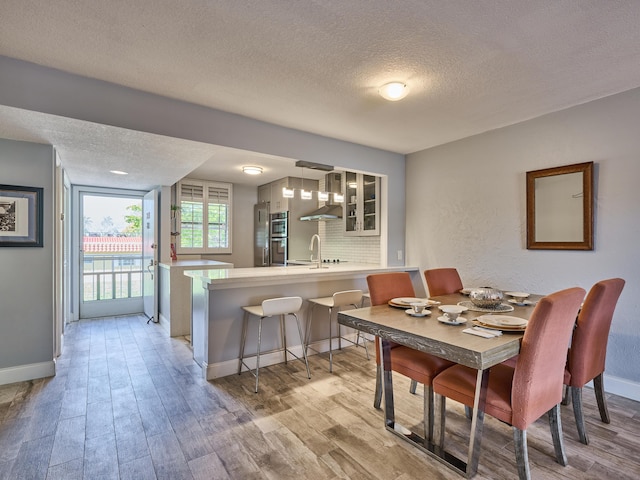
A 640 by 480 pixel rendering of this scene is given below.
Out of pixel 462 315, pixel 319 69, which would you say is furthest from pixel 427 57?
pixel 462 315

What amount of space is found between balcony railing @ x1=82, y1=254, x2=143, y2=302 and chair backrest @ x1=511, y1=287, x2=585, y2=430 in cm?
573

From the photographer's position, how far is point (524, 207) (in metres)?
3.35

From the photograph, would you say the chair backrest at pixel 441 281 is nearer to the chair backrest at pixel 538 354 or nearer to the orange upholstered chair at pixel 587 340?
the orange upholstered chair at pixel 587 340

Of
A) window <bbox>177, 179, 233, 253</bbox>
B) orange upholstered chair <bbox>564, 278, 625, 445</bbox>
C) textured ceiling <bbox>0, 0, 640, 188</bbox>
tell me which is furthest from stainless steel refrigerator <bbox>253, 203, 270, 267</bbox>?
orange upholstered chair <bbox>564, 278, 625, 445</bbox>

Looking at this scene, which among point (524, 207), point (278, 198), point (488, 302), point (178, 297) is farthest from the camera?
point (278, 198)

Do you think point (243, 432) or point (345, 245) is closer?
point (243, 432)

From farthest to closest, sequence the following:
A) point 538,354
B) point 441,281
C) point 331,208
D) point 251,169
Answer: point 331,208
point 251,169
point 441,281
point 538,354

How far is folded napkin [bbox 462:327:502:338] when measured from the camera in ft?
5.70

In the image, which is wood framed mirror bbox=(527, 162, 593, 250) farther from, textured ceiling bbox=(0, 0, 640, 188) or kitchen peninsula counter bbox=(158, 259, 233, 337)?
kitchen peninsula counter bbox=(158, 259, 233, 337)

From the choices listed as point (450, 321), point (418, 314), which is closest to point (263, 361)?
point (418, 314)

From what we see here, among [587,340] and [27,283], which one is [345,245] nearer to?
[587,340]

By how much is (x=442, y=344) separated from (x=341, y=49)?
1844 mm

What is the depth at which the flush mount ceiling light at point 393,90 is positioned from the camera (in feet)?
8.19

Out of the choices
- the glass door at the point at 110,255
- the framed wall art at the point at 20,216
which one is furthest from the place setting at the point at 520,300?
the glass door at the point at 110,255
